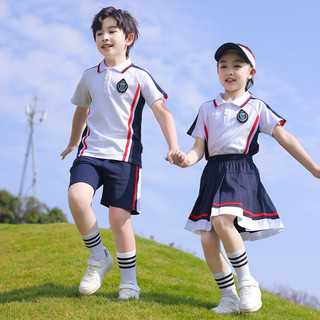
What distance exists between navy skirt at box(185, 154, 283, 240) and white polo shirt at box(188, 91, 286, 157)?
0.28 feet

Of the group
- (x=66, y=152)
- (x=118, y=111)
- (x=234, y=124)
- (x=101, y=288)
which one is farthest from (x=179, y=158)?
(x=101, y=288)

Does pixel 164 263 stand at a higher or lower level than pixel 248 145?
lower

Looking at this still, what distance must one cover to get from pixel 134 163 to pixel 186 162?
51cm

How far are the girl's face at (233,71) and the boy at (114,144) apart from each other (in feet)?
1.75

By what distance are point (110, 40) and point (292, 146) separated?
1.74 m

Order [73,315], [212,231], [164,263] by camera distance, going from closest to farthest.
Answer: [73,315]
[212,231]
[164,263]

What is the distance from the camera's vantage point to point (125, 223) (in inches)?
155

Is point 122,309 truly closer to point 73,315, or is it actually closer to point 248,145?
point 73,315

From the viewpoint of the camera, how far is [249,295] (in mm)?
3699

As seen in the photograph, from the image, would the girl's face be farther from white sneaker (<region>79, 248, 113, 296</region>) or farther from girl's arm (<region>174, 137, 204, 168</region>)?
white sneaker (<region>79, 248, 113, 296</region>)

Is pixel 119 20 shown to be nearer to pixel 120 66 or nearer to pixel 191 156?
pixel 120 66

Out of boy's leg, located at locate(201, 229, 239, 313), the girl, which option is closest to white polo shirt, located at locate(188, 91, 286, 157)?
the girl

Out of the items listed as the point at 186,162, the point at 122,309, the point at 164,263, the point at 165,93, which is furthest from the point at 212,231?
the point at 164,263

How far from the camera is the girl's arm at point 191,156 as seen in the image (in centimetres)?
363
